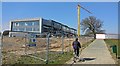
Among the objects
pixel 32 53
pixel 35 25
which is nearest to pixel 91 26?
pixel 35 25

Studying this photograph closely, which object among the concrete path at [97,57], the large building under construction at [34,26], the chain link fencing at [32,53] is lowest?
the concrete path at [97,57]

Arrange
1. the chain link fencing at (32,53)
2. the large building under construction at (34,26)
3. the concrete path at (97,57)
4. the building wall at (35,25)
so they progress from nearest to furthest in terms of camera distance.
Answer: the chain link fencing at (32,53) → the concrete path at (97,57) → the large building under construction at (34,26) → the building wall at (35,25)

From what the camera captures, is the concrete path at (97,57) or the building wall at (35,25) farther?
the building wall at (35,25)

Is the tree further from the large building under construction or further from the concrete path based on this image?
the concrete path

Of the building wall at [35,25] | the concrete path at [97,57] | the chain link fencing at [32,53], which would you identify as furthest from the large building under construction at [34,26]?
the concrete path at [97,57]

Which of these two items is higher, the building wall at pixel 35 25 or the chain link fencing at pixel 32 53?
the building wall at pixel 35 25

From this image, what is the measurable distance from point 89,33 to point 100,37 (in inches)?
428

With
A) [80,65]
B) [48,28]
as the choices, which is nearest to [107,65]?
[80,65]

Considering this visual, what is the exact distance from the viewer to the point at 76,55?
54.4 ft

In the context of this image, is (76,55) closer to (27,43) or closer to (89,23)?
(27,43)

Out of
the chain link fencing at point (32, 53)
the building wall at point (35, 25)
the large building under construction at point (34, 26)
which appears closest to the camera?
the chain link fencing at point (32, 53)

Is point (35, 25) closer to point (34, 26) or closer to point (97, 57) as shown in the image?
point (34, 26)

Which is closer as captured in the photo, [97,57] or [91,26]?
[97,57]

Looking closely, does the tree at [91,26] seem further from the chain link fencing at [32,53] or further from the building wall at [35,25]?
the chain link fencing at [32,53]
